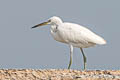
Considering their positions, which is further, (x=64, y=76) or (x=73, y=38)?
(x=73, y=38)

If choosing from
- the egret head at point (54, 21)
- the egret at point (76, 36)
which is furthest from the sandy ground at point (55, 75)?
the egret head at point (54, 21)

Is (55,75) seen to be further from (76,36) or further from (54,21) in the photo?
(54,21)

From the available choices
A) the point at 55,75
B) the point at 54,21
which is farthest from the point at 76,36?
the point at 55,75

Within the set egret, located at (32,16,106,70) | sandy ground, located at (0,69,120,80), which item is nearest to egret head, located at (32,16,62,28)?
egret, located at (32,16,106,70)

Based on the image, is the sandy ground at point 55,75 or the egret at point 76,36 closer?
the sandy ground at point 55,75

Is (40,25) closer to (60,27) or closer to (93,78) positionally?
(60,27)

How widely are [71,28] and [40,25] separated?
1.31 metres

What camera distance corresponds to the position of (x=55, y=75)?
1013cm

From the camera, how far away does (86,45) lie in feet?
43.0

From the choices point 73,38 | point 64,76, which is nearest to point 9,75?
point 64,76

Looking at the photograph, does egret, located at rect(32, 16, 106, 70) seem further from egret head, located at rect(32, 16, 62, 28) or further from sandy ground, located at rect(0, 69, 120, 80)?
sandy ground, located at rect(0, 69, 120, 80)

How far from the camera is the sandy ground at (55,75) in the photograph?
33.2 ft

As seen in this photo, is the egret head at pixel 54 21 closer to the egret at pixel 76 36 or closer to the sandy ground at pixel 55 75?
the egret at pixel 76 36

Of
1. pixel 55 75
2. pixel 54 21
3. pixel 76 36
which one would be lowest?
pixel 55 75
